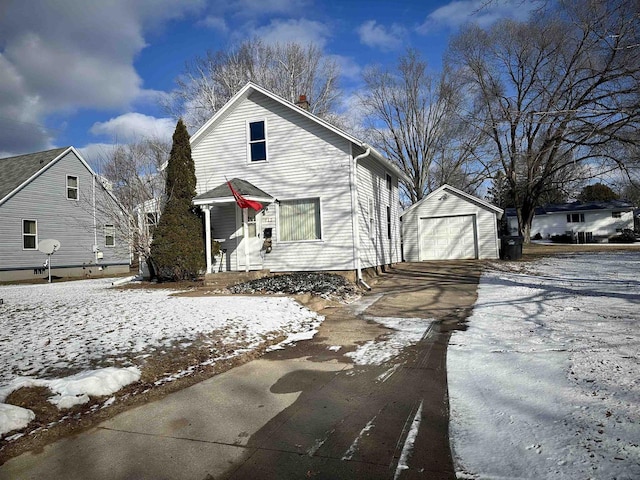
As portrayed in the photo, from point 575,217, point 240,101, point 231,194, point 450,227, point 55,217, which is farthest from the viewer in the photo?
point 575,217

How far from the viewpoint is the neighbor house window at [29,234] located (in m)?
20.2

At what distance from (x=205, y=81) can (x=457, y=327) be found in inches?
1057

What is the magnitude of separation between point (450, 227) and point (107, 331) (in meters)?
→ 17.9

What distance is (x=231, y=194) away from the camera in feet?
42.9

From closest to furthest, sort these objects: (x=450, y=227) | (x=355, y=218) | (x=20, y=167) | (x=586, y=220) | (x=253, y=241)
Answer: (x=355, y=218) < (x=253, y=241) < (x=450, y=227) < (x=20, y=167) < (x=586, y=220)

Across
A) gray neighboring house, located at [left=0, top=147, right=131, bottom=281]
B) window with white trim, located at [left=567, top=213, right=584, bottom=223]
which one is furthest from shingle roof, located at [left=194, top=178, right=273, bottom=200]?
window with white trim, located at [left=567, top=213, right=584, bottom=223]

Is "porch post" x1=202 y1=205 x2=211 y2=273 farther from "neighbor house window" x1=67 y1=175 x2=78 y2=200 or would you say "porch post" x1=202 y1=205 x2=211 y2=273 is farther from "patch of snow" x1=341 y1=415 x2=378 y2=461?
"neighbor house window" x1=67 y1=175 x2=78 y2=200

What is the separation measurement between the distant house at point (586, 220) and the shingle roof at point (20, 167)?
4200 cm

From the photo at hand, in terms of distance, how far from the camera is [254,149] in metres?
14.3

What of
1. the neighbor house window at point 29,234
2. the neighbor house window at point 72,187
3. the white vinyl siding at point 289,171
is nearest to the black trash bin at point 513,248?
the white vinyl siding at point 289,171

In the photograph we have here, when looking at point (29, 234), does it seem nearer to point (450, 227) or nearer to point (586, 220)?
point (450, 227)

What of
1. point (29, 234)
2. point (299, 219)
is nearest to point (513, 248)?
point (299, 219)

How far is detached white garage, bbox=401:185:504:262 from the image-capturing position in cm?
2052

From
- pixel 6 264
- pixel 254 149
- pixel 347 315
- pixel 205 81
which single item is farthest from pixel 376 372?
pixel 205 81
